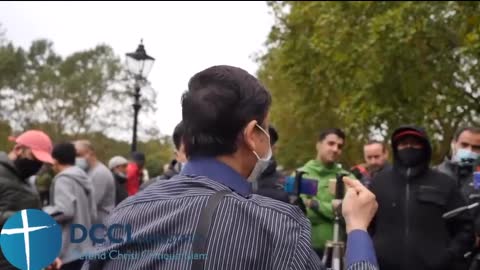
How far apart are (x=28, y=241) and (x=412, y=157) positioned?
2857mm

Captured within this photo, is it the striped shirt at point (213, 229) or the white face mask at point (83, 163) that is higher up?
the white face mask at point (83, 163)

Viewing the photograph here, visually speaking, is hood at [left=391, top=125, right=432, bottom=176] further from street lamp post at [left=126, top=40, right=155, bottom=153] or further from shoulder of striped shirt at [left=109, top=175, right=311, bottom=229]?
street lamp post at [left=126, top=40, right=155, bottom=153]

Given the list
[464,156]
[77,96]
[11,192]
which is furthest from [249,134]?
[77,96]

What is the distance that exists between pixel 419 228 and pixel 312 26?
18112 mm

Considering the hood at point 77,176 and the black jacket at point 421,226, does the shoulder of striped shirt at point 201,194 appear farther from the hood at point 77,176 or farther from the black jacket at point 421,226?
the hood at point 77,176

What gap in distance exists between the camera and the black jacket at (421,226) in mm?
4383

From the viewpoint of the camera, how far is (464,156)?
5.42 m

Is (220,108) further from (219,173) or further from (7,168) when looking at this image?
(7,168)

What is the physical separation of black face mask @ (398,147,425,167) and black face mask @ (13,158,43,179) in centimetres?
253

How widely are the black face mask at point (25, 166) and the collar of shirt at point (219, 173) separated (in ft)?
9.03

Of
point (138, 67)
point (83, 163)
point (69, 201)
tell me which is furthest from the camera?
point (138, 67)

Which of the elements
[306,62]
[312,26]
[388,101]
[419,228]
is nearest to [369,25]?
[388,101]

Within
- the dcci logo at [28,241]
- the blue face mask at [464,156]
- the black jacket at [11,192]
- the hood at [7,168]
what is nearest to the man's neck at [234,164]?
the dcci logo at [28,241]

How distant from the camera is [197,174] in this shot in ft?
6.25
